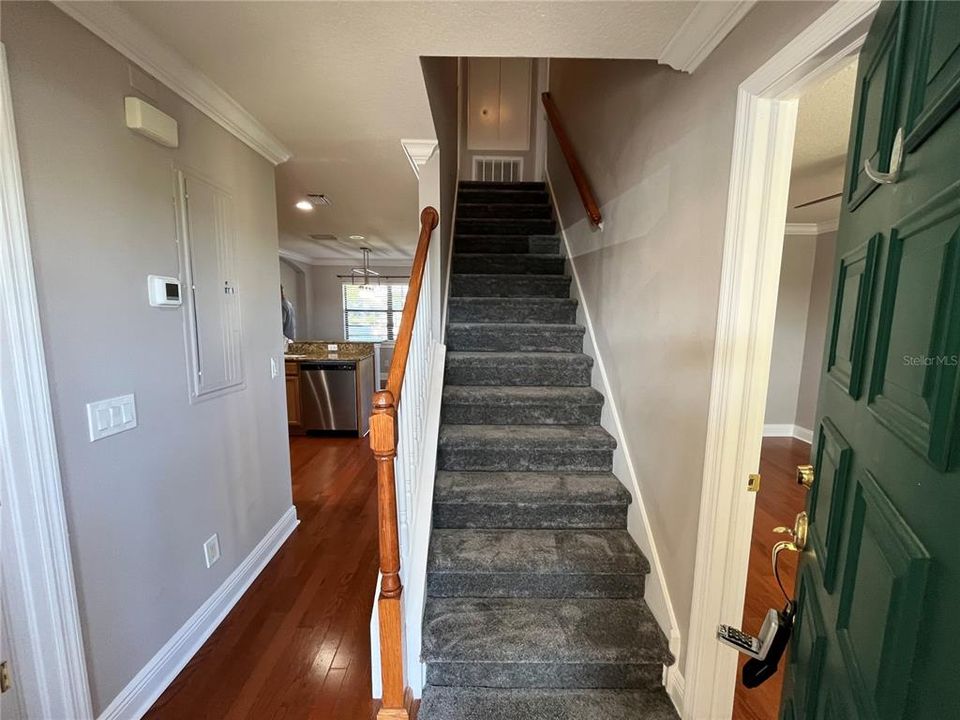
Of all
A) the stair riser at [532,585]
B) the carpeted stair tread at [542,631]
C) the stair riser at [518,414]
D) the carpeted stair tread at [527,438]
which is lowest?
the carpeted stair tread at [542,631]

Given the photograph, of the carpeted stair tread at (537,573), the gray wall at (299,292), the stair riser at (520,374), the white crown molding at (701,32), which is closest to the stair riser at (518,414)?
the stair riser at (520,374)

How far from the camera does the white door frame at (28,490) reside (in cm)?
99

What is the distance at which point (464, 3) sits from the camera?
3.65ft

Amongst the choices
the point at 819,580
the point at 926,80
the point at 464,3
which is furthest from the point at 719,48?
the point at 819,580

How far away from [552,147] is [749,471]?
12.6 feet

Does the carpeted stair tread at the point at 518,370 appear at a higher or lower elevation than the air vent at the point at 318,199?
lower

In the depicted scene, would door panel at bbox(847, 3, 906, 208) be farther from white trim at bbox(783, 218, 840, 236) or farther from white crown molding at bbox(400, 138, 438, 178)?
white trim at bbox(783, 218, 840, 236)

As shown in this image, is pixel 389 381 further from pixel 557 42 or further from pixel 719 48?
pixel 719 48

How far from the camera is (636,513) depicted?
1771mm

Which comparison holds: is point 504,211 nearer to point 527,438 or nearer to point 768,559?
point 527,438

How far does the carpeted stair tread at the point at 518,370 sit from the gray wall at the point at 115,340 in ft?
4.06

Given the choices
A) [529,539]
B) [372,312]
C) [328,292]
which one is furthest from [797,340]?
[328,292]

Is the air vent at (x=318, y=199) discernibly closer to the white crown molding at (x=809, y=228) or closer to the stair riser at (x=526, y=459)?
the stair riser at (x=526, y=459)

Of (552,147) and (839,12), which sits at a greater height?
(552,147)
